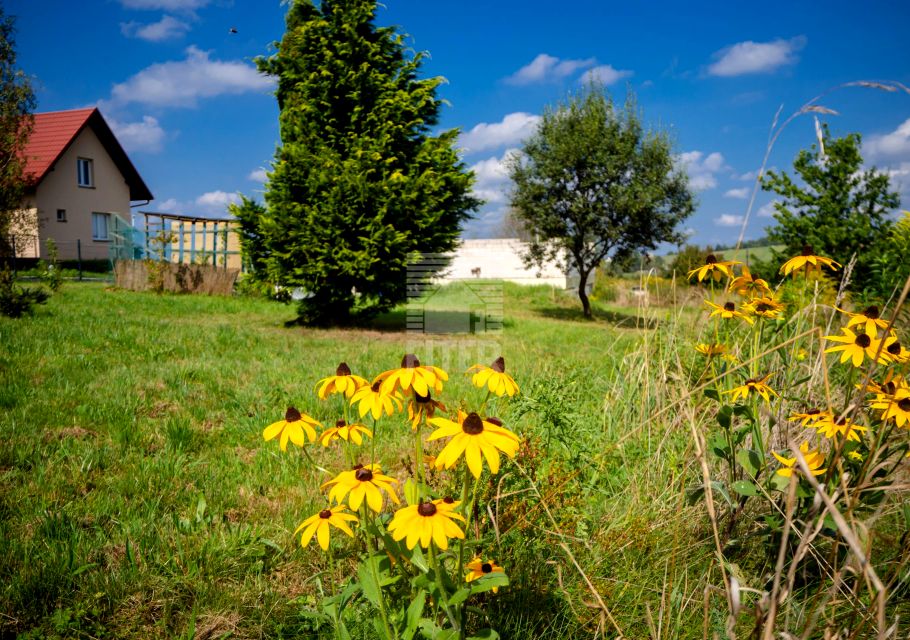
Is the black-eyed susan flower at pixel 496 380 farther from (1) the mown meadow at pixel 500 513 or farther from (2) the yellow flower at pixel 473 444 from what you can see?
(2) the yellow flower at pixel 473 444

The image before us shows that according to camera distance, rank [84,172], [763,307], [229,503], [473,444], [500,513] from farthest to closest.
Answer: [84,172], [229,503], [763,307], [500,513], [473,444]

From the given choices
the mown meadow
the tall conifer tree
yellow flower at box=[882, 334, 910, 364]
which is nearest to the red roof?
the tall conifer tree

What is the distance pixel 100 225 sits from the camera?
81.7 ft

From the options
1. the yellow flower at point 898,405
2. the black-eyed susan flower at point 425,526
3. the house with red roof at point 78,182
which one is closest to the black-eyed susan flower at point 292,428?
the black-eyed susan flower at point 425,526

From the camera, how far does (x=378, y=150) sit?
9.26 meters

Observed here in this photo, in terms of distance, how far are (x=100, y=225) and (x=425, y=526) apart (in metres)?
29.4

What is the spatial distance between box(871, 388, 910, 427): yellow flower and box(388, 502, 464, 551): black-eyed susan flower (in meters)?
1.27

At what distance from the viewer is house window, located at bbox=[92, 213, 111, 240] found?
2455cm

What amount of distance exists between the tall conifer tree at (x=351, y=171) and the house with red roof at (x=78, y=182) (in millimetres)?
15931

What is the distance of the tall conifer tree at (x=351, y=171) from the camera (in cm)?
902

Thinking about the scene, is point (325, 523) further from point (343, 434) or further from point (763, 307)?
point (763, 307)

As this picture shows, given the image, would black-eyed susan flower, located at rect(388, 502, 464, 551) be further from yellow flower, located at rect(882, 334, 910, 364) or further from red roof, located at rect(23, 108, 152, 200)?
red roof, located at rect(23, 108, 152, 200)

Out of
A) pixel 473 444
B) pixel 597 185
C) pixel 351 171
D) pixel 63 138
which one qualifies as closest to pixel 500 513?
pixel 473 444

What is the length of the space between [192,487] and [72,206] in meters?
26.6
